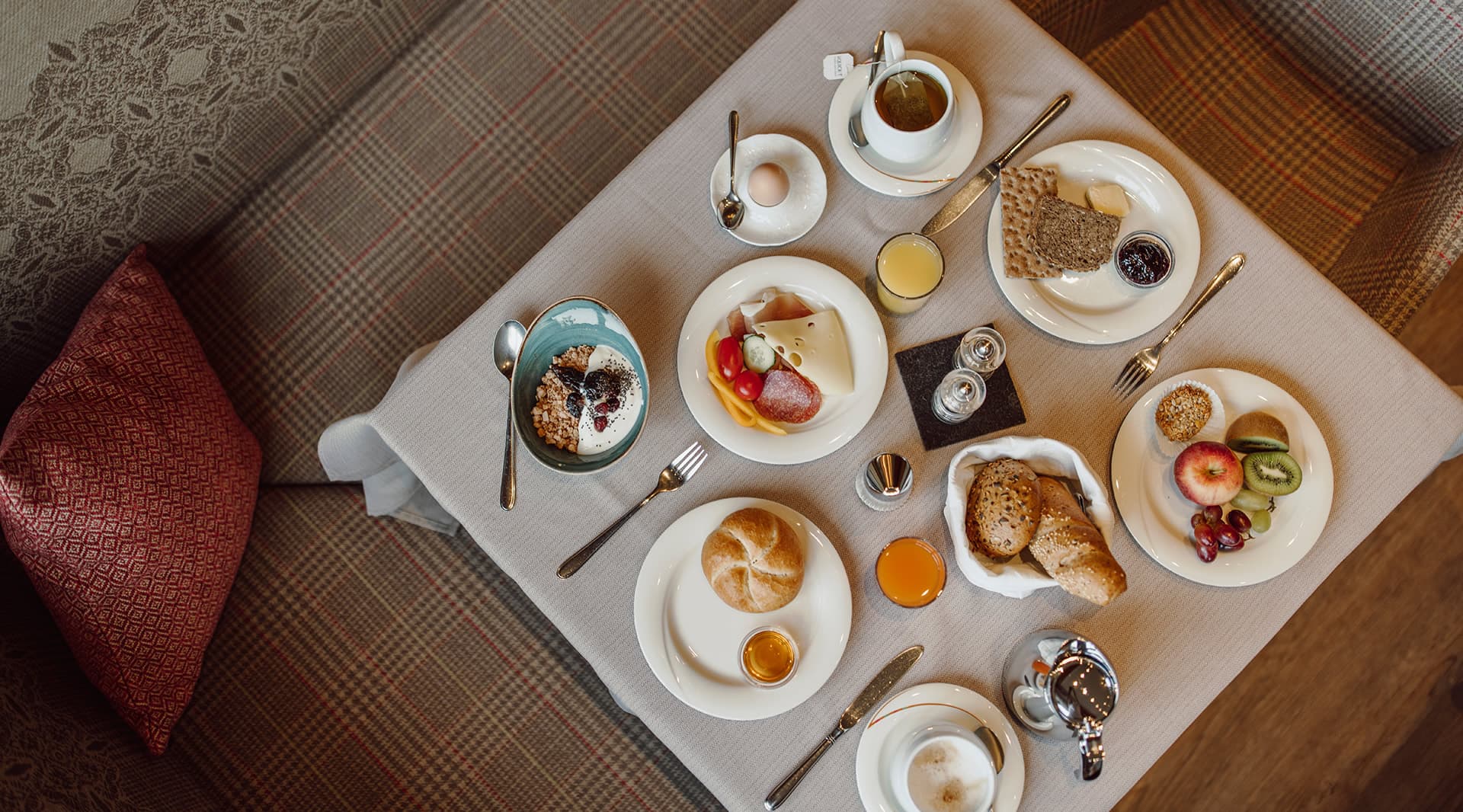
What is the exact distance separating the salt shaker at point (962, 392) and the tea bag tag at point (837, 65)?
454mm

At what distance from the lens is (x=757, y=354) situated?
3.79ft

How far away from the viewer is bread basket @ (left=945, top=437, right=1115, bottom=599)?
107 centimetres

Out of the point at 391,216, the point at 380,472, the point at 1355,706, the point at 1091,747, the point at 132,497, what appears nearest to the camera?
the point at 1091,747

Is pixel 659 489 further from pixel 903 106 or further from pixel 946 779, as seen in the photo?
pixel 903 106

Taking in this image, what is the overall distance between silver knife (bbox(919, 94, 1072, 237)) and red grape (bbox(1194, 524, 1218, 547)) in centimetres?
54

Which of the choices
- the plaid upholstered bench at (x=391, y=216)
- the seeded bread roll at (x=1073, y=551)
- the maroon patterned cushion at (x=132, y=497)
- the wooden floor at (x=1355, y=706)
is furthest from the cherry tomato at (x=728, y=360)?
the wooden floor at (x=1355, y=706)

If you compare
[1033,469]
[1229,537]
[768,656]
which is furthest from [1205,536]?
[768,656]

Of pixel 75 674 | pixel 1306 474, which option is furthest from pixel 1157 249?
pixel 75 674

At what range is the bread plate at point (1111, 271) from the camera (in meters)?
1.17

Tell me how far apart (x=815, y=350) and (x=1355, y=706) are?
178cm

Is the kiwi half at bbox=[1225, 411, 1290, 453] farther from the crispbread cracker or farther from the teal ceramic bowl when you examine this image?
the teal ceramic bowl

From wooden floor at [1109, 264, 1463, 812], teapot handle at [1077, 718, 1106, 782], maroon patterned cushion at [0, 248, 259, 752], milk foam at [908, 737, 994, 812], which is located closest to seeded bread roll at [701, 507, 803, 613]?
milk foam at [908, 737, 994, 812]

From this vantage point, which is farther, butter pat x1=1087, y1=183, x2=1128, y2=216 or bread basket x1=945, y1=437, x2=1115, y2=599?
butter pat x1=1087, y1=183, x2=1128, y2=216

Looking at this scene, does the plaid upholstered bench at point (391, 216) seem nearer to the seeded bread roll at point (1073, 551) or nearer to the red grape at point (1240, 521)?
the red grape at point (1240, 521)
